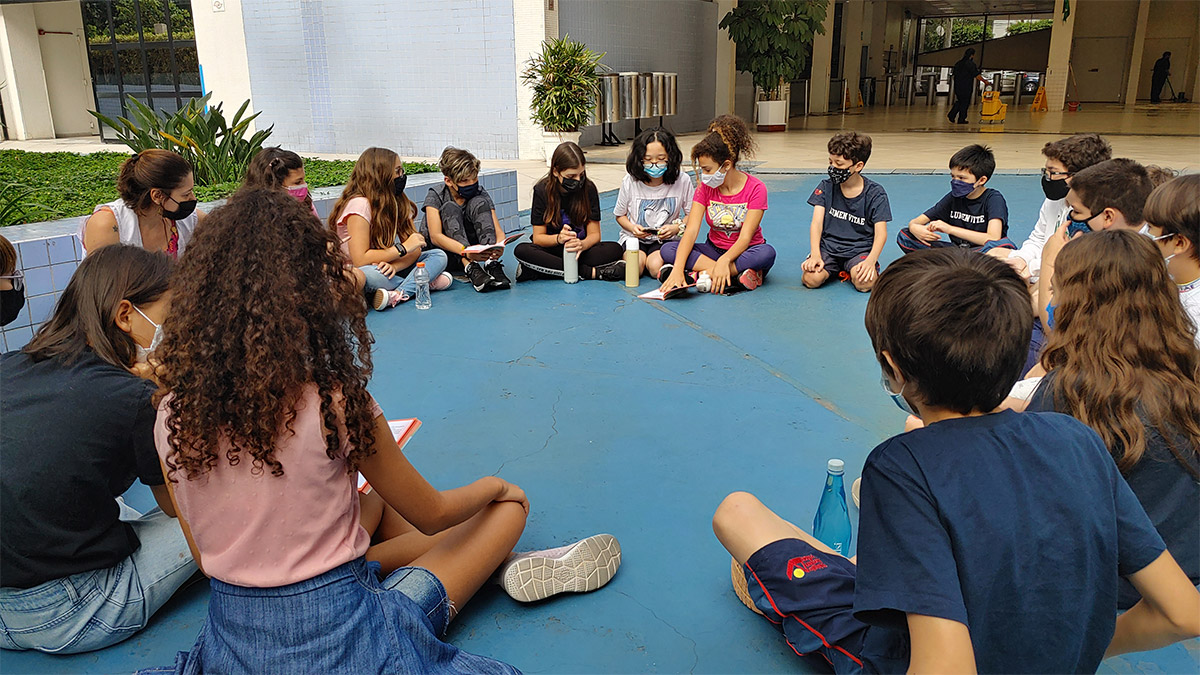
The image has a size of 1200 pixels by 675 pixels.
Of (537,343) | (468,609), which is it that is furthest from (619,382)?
(468,609)

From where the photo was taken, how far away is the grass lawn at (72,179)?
496 cm

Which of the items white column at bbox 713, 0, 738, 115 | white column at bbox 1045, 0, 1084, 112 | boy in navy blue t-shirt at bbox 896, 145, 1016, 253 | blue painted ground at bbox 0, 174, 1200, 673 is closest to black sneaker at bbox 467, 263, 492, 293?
blue painted ground at bbox 0, 174, 1200, 673

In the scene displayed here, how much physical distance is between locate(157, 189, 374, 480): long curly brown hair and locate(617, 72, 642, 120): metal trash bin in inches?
440

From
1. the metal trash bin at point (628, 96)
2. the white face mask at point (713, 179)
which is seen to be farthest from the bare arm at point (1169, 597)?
the metal trash bin at point (628, 96)

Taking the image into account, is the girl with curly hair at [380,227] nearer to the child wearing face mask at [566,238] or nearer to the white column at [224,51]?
the child wearing face mask at [566,238]

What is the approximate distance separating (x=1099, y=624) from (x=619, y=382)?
7.87ft

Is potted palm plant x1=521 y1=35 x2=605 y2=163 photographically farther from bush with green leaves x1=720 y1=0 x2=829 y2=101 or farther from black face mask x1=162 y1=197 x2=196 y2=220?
black face mask x1=162 y1=197 x2=196 y2=220

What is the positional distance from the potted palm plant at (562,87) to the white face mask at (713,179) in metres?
5.61

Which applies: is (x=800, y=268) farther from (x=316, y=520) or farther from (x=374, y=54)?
(x=374, y=54)

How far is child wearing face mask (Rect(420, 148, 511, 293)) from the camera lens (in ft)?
16.8

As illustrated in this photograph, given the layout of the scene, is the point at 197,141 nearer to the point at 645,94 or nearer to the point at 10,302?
the point at 10,302

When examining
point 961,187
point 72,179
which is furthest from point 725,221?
point 72,179

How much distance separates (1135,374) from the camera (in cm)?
165

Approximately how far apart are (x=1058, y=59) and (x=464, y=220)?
19.2 metres
